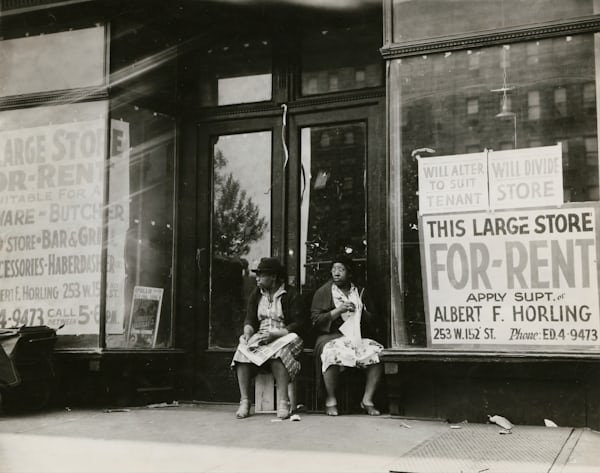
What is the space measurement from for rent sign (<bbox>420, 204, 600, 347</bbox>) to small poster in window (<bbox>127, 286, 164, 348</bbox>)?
10.2 feet

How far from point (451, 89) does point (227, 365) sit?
3.62m

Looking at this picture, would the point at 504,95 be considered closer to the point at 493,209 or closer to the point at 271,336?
the point at 493,209

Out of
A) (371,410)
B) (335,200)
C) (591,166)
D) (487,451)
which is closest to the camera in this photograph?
(487,451)

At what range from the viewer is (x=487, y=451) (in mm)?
5609

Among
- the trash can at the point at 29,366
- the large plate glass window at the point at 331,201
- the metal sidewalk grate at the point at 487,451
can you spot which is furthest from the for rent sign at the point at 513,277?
the trash can at the point at 29,366

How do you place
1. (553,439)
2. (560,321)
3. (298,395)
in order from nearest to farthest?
1. (553,439)
2. (560,321)
3. (298,395)

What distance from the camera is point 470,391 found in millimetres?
6930

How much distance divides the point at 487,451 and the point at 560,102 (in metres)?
2.98

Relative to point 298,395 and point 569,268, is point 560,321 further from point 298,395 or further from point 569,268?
point 298,395

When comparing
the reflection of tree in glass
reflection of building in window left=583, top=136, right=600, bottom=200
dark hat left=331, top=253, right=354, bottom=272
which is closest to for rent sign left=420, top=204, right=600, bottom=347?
reflection of building in window left=583, top=136, right=600, bottom=200

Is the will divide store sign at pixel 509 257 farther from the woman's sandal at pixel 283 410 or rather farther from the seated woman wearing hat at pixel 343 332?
the woman's sandal at pixel 283 410

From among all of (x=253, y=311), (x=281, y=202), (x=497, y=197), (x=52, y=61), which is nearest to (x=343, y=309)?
(x=253, y=311)

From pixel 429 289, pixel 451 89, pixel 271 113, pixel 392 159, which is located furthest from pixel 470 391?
pixel 271 113

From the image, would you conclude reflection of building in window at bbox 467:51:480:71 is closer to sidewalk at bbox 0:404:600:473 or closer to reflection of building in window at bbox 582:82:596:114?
reflection of building in window at bbox 582:82:596:114
